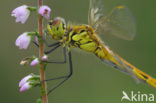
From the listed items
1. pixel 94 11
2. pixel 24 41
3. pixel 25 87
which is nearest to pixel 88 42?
pixel 94 11

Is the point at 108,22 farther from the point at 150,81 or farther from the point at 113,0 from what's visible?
the point at 113,0

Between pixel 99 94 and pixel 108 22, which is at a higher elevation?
pixel 108 22

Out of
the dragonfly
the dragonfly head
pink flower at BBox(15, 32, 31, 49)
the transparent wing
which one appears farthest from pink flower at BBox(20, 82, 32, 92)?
the transparent wing

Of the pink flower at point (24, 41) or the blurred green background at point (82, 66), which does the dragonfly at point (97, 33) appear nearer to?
the pink flower at point (24, 41)

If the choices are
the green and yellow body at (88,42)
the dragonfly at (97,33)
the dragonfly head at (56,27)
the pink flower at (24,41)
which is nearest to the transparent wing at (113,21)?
the dragonfly at (97,33)

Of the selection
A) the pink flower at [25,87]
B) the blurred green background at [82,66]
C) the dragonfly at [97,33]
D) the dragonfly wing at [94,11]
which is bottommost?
the blurred green background at [82,66]

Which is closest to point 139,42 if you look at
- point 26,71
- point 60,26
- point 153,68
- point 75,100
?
point 153,68

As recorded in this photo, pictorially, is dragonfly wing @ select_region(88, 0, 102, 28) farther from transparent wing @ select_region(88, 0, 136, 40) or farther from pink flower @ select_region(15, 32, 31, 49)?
pink flower @ select_region(15, 32, 31, 49)
